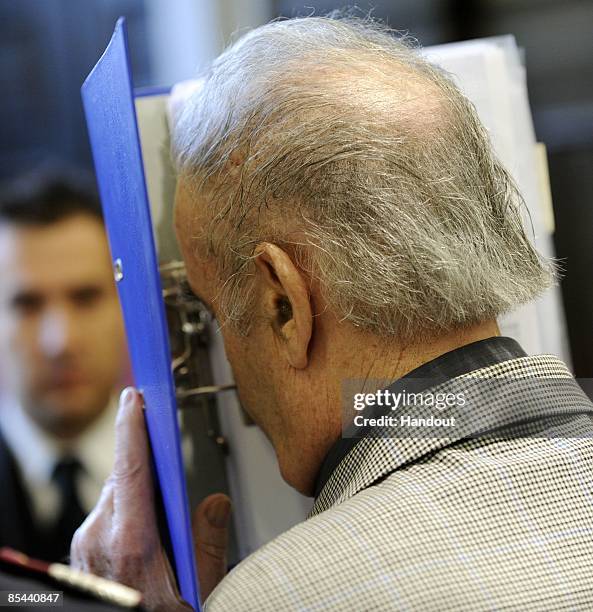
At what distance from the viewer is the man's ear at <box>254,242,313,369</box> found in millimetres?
865

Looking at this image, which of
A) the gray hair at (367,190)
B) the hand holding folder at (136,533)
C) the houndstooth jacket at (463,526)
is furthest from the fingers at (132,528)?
the houndstooth jacket at (463,526)

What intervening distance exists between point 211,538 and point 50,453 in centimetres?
74

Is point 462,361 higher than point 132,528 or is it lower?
higher

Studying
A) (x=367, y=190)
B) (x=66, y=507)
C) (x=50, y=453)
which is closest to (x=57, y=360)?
(x=50, y=453)

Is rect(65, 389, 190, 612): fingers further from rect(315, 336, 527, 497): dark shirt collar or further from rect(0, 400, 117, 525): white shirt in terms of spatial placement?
rect(0, 400, 117, 525): white shirt

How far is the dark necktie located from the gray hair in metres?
0.94

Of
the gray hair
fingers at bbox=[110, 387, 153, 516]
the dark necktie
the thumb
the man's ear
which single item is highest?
the gray hair

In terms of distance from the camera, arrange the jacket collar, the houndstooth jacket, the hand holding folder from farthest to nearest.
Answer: the hand holding folder, the jacket collar, the houndstooth jacket

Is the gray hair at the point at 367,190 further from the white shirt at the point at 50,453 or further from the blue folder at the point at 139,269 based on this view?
the white shirt at the point at 50,453

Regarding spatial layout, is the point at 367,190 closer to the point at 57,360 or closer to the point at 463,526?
the point at 463,526

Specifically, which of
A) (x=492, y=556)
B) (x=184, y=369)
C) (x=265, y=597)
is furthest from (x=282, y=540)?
(x=184, y=369)

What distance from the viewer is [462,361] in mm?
826

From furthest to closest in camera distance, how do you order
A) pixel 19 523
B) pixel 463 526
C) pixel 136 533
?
pixel 19 523 → pixel 136 533 → pixel 463 526

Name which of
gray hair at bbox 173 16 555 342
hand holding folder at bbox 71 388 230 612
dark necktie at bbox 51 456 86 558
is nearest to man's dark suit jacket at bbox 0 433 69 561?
dark necktie at bbox 51 456 86 558
